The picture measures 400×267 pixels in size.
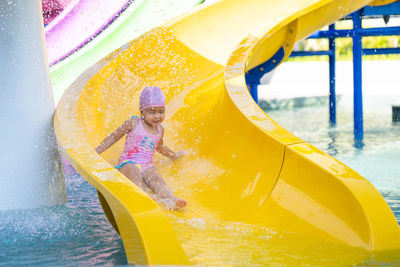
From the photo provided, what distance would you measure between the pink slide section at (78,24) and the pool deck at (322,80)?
403 cm

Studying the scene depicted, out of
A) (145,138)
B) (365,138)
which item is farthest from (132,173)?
(365,138)

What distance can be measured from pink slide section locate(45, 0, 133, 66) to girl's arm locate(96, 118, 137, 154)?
169cm

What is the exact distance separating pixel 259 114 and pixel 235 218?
0.60 m

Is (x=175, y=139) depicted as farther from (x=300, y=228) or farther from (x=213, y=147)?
(x=300, y=228)

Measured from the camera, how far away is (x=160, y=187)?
2.71 m

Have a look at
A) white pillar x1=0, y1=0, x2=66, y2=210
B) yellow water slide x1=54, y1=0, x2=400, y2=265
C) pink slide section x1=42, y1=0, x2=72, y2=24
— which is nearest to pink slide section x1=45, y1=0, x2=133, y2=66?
pink slide section x1=42, y1=0, x2=72, y2=24

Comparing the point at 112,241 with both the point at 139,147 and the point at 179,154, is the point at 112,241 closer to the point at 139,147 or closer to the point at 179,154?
the point at 139,147

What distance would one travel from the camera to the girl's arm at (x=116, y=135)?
2.74 metres

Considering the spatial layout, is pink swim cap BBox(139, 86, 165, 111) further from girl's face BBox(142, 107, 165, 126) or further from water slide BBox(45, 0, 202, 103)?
water slide BBox(45, 0, 202, 103)

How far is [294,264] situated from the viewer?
189 cm

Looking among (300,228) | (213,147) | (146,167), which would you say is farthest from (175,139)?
(300,228)

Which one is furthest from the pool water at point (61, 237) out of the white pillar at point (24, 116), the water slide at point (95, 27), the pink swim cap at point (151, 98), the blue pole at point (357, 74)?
the blue pole at point (357, 74)

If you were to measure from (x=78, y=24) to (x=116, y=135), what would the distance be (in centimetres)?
206

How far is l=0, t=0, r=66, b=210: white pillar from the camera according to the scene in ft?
8.83
